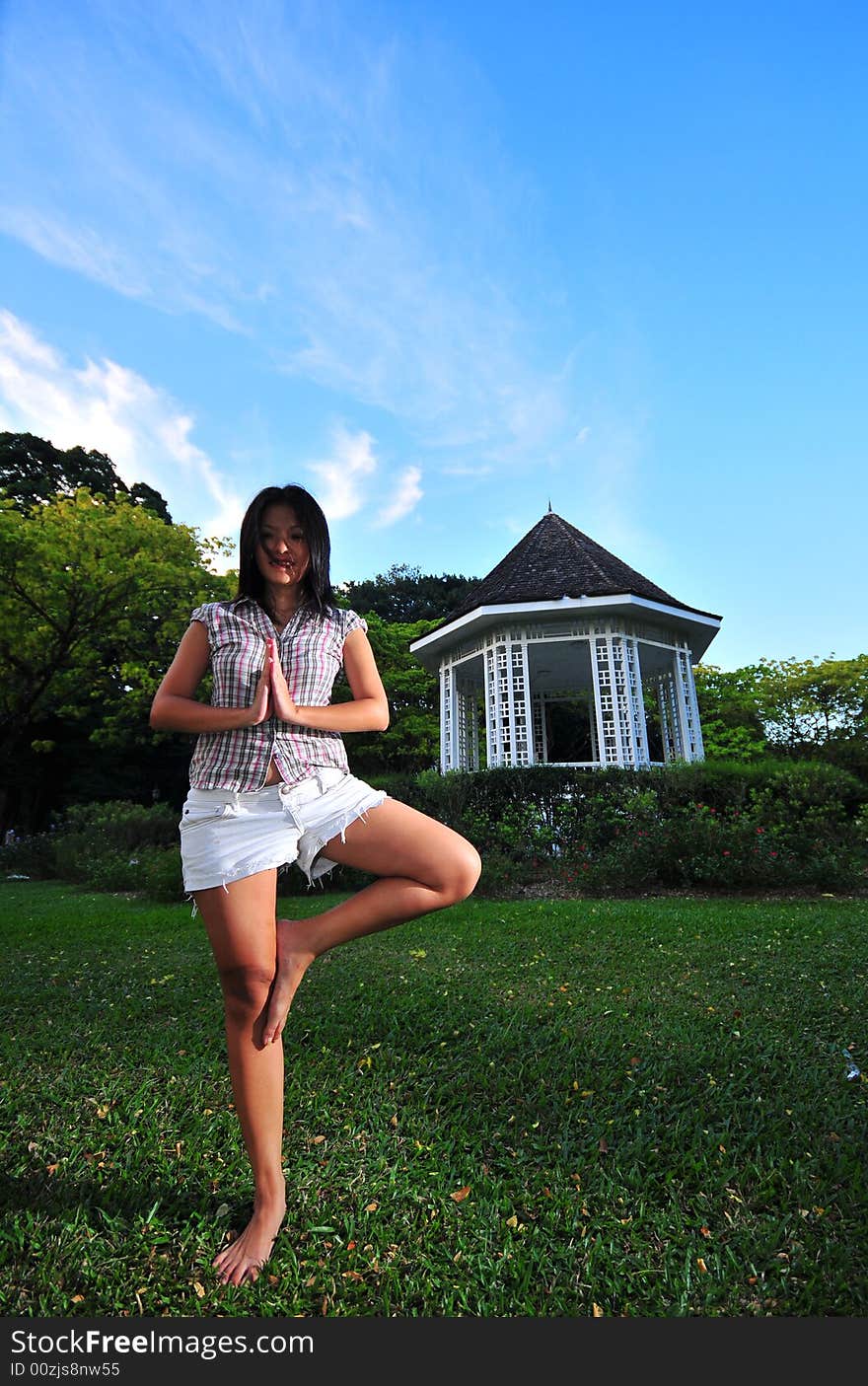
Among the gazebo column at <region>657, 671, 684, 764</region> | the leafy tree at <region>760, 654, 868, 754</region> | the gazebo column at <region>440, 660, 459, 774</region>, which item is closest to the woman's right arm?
the gazebo column at <region>440, 660, 459, 774</region>

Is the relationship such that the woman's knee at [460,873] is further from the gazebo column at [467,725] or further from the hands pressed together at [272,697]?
the gazebo column at [467,725]

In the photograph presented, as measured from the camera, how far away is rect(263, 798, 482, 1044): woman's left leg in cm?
194

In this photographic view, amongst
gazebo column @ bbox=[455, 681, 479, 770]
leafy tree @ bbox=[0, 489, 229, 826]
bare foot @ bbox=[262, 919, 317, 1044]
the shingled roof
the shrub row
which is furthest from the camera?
gazebo column @ bbox=[455, 681, 479, 770]

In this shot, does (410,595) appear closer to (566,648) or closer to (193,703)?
(566,648)

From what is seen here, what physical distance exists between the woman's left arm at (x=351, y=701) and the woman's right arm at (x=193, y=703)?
40mm

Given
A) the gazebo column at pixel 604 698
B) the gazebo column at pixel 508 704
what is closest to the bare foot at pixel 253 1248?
the gazebo column at pixel 508 704

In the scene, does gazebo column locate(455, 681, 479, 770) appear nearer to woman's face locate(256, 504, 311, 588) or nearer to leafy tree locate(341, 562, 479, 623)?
leafy tree locate(341, 562, 479, 623)

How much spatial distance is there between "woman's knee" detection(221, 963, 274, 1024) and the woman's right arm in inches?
24.2

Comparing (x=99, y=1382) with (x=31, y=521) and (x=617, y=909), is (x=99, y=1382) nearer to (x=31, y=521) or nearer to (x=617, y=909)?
(x=617, y=909)

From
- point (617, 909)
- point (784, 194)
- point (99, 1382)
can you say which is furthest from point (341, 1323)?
point (784, 194)

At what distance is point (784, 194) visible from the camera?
5184 mm

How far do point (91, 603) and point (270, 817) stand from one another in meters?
13.7

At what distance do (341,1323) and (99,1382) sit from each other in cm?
49

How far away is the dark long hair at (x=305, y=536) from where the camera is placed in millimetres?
2088
